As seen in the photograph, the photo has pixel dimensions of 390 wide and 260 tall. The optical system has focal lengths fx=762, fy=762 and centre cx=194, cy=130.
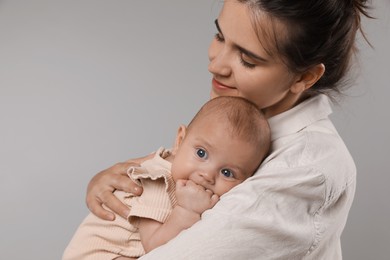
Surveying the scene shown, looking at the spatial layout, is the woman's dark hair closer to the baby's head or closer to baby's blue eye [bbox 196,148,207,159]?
the baby's head

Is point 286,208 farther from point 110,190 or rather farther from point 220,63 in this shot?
point 110,190

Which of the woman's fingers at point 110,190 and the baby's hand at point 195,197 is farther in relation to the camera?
the woman's fingers at point 110,190

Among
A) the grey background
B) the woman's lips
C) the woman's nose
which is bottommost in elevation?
the grey background

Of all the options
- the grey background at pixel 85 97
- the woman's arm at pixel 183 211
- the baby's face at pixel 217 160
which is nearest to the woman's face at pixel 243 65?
the baby's face at pixel 217 160

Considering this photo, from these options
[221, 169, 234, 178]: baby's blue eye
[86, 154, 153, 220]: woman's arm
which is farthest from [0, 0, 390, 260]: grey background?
[221, 169, 234, 178]: baby's blue eye

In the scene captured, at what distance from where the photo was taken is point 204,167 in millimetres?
1685

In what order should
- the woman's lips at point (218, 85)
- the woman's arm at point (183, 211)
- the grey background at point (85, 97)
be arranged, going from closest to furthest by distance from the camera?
the woman's arm at point (183, 211), the woman's lips at point (218, 85), the grey background at point (85, 97)

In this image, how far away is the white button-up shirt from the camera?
Answer: 1.48 meters

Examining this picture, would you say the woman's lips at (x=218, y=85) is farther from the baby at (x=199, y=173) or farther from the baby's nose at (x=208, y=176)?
the baby's nose at (x=208, y=176)

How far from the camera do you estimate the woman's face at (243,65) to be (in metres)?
1.73

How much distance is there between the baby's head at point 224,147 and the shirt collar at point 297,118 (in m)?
0.07

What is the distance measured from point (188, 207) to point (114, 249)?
26 centimetres

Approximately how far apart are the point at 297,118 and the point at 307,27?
21 centimetres

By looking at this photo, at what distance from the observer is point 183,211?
5.36 feet
